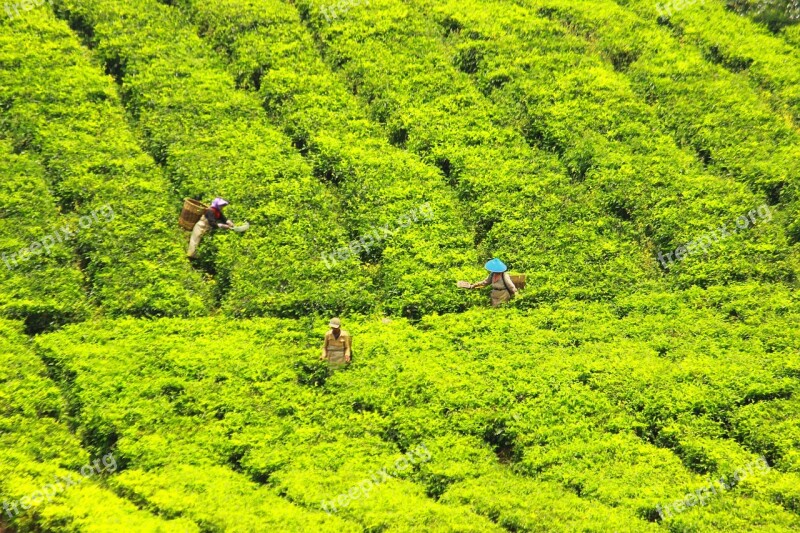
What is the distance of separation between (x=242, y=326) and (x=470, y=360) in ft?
19.5

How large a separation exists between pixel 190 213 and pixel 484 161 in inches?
376

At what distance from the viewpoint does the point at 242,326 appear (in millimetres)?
18250

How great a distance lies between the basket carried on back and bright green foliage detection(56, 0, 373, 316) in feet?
2.65

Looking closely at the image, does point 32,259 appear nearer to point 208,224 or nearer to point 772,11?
point 208,224

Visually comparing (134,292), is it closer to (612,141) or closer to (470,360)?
(470,360)


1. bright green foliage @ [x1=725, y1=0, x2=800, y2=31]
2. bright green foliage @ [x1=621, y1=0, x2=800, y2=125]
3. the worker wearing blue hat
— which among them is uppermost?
bright green foliage @ [x1=725, y1=0, x2=800, y2=31]

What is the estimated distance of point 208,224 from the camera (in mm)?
20094

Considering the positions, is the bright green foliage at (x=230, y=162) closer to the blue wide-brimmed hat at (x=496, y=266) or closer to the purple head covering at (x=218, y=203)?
the purple head covering at (x=218, y=203)

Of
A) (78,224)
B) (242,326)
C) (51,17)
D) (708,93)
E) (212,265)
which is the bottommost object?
(242,326)

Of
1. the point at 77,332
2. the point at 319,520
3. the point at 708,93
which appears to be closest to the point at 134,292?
the point at 77,332

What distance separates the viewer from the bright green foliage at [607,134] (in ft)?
67.5

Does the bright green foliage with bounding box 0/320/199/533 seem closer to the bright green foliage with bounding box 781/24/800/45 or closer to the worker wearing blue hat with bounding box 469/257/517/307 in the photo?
the worker wearing blue hat with bounding box 469/257/517/307

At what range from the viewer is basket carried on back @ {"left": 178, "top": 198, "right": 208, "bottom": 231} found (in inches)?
798

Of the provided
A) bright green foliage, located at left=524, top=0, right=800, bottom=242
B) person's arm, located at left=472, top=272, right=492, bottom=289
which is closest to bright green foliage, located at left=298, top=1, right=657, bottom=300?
person's arm, located at left=472, top=272, right=492, bottom=289
